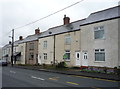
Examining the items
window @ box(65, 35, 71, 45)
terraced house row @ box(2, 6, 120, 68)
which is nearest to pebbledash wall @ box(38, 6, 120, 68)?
terraced house row @ box(2, 6, 120, 68)

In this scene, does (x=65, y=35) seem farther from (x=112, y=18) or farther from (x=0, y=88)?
(x=0, y=88)

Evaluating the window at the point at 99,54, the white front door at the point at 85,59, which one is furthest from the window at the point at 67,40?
the window at the point at 99,54

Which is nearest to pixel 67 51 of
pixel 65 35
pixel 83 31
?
pixel 65 35

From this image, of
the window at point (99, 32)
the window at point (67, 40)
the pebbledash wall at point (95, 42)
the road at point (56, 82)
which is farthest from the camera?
the window at point (67, 40)

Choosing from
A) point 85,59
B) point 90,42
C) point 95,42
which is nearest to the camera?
point 95,42

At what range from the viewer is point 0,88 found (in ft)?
28.5

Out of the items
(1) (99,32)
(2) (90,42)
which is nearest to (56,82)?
(2) (90,42)

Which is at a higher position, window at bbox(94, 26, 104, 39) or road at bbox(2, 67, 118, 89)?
window at bbox(94, 26, 104, 39)

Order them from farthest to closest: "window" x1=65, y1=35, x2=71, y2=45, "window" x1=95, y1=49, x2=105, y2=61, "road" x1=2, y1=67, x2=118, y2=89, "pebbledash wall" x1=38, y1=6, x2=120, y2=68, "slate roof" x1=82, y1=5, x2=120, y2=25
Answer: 1. "window" x1=65, y1=35, x2=71, y2=45
2. "window" x1=95, y1=49, x2=105, y2=61
3. "slate roof" x1=82, y1=5, x2=120, y2=25
4. "pebbledash wall" x1=38, y1=6, x2=120, y2=68
5. "road" x1=2, y1=67, x2=118, y2=89

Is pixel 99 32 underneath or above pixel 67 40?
above

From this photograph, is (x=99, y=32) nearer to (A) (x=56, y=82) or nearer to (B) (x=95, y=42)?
(B) (x=95, y=42)

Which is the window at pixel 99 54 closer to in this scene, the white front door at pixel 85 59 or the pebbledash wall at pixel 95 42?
the pebbledash wall at pixel 95 42

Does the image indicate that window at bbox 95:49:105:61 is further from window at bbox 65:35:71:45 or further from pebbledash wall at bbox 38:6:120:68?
window at bbox 65:35:71:45

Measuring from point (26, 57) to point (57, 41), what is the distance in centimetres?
1622
